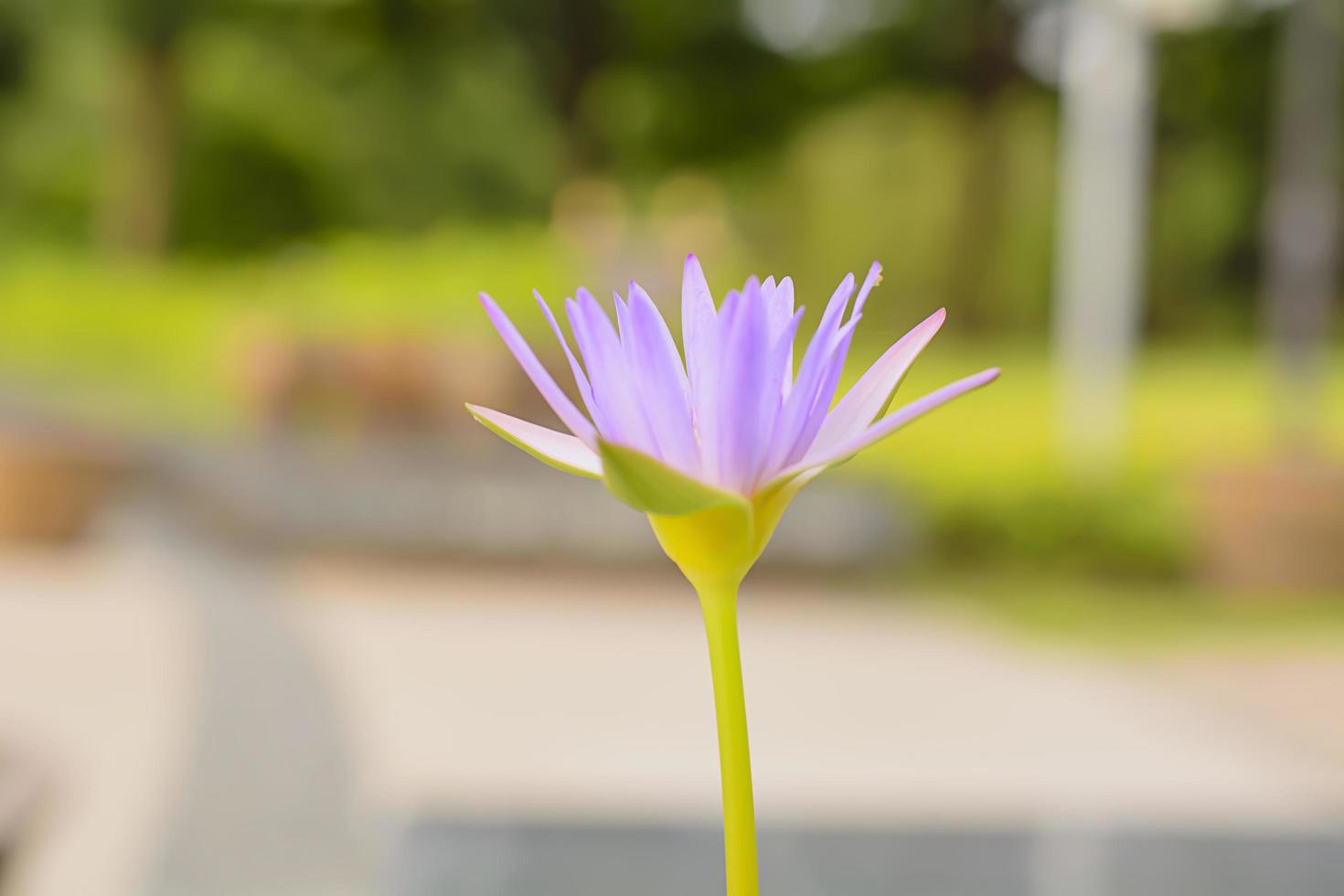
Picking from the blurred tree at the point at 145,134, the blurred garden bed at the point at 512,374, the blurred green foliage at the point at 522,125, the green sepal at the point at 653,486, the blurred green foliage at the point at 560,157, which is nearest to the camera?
the green sepal at the point at 653,486

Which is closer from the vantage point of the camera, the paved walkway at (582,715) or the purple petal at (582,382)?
the purple petal at (582,382)

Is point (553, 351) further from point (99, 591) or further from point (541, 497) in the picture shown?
point (99, 591)

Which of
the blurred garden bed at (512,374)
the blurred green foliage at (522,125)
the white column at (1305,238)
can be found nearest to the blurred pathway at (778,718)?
the blurred garden bed at (512,374)

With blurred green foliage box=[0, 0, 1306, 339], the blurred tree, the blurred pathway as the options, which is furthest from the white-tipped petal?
the blurred tree

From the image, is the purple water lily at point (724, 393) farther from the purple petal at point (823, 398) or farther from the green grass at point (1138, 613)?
the green grass at point (1138, 613)

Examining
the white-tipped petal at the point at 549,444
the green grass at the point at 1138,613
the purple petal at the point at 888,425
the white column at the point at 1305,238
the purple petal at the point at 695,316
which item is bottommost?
the purple petal at the point at 888,425

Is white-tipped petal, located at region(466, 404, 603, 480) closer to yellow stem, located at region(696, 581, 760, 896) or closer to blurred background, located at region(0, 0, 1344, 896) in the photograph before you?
yellow stem, located at region(696, 581, 760, 896)

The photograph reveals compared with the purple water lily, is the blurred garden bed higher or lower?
higher

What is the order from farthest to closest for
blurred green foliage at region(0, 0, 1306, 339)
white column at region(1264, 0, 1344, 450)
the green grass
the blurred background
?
blurred green foliage at region(0, 0, 1306, 339)
white column at region(1264, 0, 1344, 450)
the green grass
the blurred background

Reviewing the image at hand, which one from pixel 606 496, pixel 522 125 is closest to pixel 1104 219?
pixel 606 496
